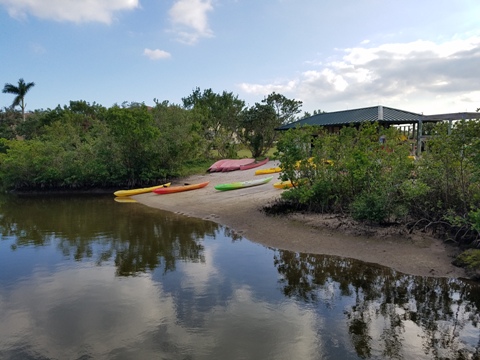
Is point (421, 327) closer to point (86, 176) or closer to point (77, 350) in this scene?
point (77, 350)

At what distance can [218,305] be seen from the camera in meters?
7.50

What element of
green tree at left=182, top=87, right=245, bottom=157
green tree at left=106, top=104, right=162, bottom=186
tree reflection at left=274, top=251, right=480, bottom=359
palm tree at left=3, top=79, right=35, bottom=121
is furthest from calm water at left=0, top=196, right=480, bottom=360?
palm tree at left=3, top=79, right=35, bottom=121

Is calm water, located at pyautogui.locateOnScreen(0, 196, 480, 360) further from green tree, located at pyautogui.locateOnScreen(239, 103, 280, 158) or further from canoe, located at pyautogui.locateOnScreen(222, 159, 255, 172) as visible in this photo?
green tree, located at pyautogui.locateOnScreen(239, 103, 280, 158)

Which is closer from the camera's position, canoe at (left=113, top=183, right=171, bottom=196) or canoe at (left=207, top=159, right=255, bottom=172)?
canoe at (left=113, top=183, right=171, bottom=196)

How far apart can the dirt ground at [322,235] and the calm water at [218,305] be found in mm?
501

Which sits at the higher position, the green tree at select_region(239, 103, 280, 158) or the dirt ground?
the green tree at select_region(239, 103, 280, 158)

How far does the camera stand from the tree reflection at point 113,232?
10945mm

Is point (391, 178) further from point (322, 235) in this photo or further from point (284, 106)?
point (284, 106)

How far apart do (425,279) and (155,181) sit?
770 inches

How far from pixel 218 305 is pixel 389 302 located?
3.66 meters

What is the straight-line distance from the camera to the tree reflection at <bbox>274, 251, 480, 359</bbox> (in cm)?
597

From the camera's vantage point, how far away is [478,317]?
6.88m

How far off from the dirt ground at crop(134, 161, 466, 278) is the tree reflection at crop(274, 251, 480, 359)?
0.49 metres

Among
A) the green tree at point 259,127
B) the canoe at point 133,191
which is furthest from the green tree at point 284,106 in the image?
the canoe at point 133,191
